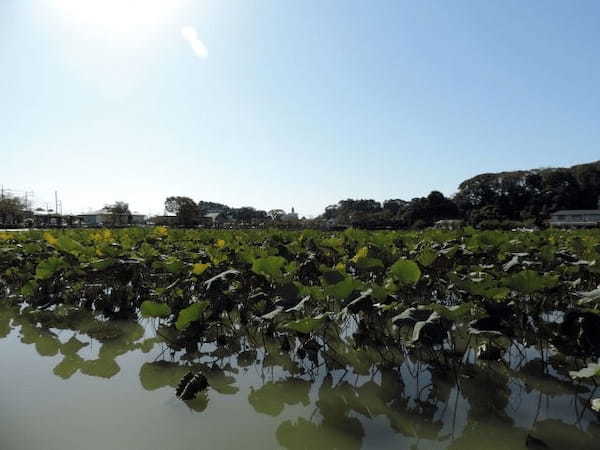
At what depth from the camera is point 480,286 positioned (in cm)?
308

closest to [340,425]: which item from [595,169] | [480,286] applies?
[480,286]

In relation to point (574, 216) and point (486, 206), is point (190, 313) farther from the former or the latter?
point (574, 216)

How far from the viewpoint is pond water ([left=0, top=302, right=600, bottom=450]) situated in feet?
8.11

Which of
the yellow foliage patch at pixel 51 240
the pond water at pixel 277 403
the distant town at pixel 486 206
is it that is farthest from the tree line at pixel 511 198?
the pond water at pixel 277 403

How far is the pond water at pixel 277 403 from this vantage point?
2.47 metres

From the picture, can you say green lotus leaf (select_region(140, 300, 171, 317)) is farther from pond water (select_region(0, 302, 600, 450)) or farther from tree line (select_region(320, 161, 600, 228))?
tree line (select_region(320, 161, 600, 228))

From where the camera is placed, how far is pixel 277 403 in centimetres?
300

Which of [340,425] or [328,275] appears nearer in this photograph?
[340,425]

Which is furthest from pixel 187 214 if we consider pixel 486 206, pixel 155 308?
pixel 155 308

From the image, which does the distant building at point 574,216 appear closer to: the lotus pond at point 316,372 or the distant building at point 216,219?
the distant building at point 216,219

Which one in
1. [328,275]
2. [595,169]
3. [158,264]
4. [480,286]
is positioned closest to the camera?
[480,286]

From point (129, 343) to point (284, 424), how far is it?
2471 mm

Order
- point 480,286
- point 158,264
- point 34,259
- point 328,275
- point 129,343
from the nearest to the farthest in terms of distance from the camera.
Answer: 1. point 480,286
2. point 328,275
3. point 129,343
4. point 158,264
5. point 34,259

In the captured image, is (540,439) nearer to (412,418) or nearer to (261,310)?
(412,418)
